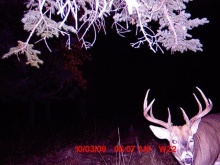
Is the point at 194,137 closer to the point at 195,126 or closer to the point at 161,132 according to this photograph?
the point at 195,126

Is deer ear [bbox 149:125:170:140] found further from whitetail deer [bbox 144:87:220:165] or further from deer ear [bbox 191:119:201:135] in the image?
deer ear [bbox 191:119:201:135]

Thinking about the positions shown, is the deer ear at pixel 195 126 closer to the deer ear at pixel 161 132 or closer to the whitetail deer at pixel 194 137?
the whitetail deer at pixel 194 137

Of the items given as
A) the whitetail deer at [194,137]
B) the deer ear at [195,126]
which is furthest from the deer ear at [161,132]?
the deer ear at [195,126]

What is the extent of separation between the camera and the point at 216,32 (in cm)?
3070

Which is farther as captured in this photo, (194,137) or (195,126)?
(194,137)

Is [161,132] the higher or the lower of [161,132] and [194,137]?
the higher

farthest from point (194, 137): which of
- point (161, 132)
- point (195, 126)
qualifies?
point (161, 132)

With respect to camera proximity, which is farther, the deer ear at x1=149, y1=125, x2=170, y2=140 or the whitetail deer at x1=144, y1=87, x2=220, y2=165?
the deer ear at x1=149, y1=125, x2=170, y2=140

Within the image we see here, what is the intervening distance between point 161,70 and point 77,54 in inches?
871

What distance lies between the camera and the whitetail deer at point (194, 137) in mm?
6055

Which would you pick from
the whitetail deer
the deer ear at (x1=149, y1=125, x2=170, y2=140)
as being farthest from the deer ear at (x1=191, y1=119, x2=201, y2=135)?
the deer ear at (x1=149, y1=125, x2=170, y2=140)

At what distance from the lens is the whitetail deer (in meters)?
6.05

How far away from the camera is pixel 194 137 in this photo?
21.0 ft

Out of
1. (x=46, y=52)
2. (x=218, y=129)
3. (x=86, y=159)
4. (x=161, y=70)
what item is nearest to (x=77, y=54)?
(x=46, y=52)
